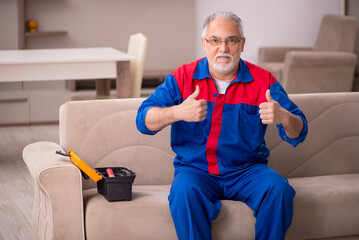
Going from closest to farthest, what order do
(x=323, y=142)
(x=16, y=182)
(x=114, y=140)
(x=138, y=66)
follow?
(x=114, y=140), (x=323, y=142), (x=16, y=182), (x=138, y=66)

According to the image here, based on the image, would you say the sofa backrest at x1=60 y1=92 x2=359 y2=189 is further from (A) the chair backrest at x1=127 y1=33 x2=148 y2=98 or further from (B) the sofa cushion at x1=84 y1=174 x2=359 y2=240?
(A) the chair backrest at x1=127 y1=33 x2=148 y2=98

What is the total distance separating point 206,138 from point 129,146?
427mm

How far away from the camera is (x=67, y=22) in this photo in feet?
21.8

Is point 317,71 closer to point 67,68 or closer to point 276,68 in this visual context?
point 276,68

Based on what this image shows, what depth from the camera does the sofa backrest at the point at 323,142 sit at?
2566 millimetres

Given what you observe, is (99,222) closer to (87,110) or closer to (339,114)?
(87,110)

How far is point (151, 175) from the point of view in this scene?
247 centimetres

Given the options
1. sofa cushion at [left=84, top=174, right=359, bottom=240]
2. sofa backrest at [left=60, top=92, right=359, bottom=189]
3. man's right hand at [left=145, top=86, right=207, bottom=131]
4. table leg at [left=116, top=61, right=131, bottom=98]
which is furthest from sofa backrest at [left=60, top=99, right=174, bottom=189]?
table leg at [left=116, top=61, right=131, bottom=98]

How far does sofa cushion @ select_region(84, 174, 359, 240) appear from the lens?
2018 millimetres

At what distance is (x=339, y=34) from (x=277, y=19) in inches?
33.0

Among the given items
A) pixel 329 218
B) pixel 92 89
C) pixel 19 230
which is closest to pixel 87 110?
pixel 19 230

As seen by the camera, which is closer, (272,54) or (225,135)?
(225,135)

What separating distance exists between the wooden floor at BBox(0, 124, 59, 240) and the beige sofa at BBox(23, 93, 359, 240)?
0.45m

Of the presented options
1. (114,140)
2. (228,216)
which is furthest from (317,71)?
(228,216)
